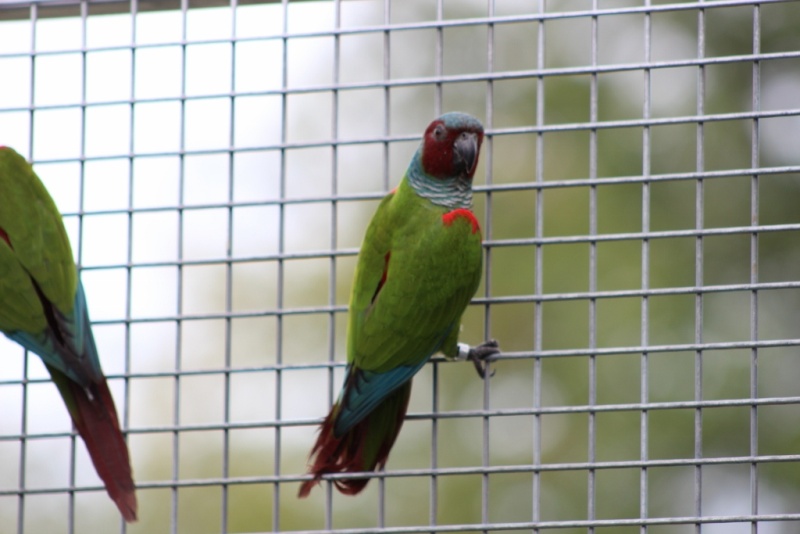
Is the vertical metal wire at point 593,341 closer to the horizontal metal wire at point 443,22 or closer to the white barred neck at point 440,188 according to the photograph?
the horizontal metal wire at point 443,22

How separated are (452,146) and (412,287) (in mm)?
268

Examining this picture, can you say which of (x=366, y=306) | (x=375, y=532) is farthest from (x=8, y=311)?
(x=375, y=532)

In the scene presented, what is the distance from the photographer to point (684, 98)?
10.5ft

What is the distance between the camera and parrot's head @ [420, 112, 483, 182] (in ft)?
5.74

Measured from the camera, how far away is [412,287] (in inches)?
67.6

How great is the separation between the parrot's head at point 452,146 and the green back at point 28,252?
0.66 meters

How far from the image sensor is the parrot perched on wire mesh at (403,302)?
168cm

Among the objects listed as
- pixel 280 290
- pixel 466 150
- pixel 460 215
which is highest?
pixel 466 150

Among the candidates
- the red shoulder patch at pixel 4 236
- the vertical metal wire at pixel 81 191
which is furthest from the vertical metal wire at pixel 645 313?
the red shoulder patch at pixel 4 236

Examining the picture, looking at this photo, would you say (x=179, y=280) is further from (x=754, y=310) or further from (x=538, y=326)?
(x=754, y=310)

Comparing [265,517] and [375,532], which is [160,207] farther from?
[265,517]

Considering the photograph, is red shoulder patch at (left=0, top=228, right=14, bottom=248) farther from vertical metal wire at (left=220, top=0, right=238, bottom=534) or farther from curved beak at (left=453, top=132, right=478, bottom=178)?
curved beak at (left=453, top=132, right=478, bottom=178)

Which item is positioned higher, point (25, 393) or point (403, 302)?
point (403, 302)

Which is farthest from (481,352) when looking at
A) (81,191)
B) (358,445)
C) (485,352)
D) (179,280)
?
(81,191)
